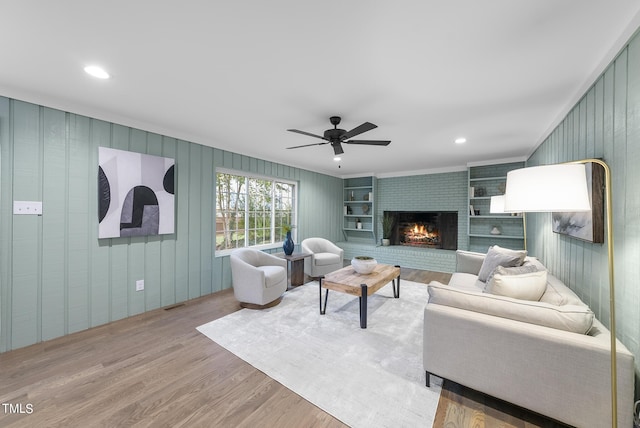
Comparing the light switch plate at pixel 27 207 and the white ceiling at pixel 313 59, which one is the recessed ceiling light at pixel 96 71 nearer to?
the white ceiling at pixel 313 59

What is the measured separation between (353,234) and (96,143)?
5.73m

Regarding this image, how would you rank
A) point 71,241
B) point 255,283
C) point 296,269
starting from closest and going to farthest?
point 71,241 < point 255,283 < point 296,269

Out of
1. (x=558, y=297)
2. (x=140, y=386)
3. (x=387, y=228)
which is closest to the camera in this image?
(x=558, y=297)

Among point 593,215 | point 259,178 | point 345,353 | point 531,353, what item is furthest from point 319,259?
point 593,215

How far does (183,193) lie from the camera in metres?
3.48

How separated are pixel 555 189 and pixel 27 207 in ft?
13.4

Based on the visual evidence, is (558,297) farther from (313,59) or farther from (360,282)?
(313,59)

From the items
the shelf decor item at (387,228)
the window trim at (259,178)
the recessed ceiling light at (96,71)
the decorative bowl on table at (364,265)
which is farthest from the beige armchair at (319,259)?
the recessed ceiling light at (96,71)

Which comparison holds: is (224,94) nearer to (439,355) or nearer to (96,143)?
(96,143)

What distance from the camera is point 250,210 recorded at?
454cm

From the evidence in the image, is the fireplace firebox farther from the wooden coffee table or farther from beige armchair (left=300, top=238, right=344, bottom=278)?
the wooden coffee table

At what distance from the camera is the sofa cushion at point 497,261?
8.84 feet

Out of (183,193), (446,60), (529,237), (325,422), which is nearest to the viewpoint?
(325,422)

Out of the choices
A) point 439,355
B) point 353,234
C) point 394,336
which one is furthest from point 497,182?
point 439,355
